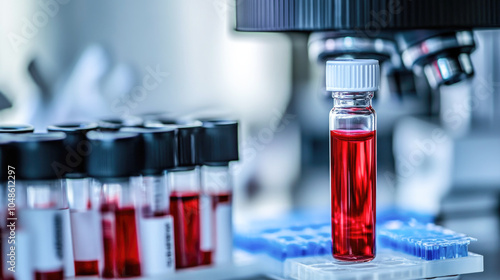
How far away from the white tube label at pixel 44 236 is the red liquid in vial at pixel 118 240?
6 centimetres

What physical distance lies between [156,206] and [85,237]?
10cm

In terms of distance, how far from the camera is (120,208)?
0.96m

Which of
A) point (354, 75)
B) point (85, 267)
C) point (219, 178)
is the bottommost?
point (85, 267)

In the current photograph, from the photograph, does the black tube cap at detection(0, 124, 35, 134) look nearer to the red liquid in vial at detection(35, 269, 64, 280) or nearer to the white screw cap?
the red liquid in vial at detection(35, 269, 64, 280)

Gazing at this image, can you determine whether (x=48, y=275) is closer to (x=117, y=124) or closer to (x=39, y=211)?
(x=39, y=211)

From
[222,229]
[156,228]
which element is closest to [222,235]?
[222,229]

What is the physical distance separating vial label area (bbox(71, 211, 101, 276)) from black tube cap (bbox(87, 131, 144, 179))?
59 mm

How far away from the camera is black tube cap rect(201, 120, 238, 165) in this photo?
Result: 1.04 metres

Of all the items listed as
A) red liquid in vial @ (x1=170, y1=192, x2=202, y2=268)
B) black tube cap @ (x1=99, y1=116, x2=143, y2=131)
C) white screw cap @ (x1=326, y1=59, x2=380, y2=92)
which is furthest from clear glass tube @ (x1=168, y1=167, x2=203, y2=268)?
white screw cap @ (x1=326, y1=59, x2=380, y2=92)

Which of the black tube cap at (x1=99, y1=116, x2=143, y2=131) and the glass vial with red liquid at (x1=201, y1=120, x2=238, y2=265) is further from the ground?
the black tube cap at (x1=99, y1=116, x2=143, y2=131)

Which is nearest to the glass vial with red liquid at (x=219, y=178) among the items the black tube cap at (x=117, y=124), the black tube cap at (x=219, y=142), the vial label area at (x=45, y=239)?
the black tube cap at (x=219, y=142)

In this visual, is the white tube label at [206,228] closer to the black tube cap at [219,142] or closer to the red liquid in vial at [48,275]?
the black tube cap at [219,142]

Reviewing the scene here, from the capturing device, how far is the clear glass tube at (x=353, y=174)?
0.99 meters

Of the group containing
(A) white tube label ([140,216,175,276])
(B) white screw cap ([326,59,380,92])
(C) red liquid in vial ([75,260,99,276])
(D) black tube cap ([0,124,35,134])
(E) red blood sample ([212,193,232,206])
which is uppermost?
(B) white screw cap ([326,59,380,92])
